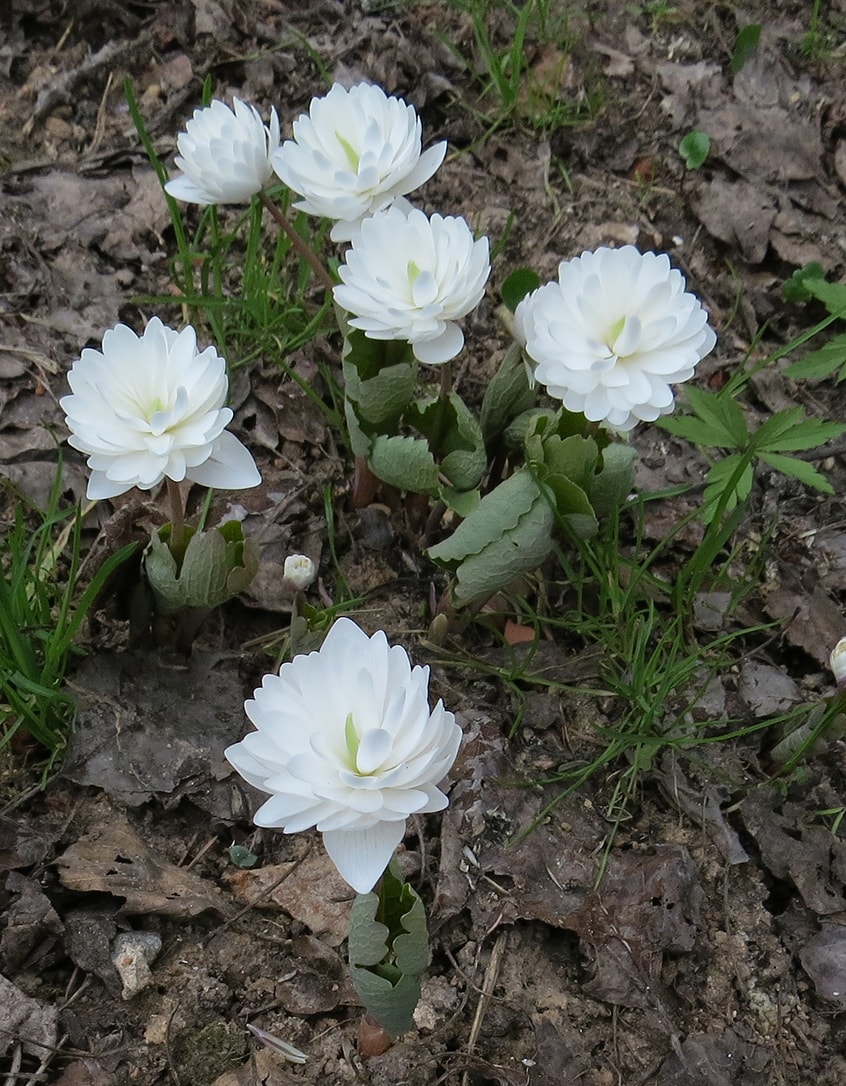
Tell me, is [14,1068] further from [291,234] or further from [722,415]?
[722,415]

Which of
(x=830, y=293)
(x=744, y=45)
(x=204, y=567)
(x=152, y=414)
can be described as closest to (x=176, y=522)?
(x=204, y=567)

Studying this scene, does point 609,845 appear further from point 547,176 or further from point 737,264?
point 547,176

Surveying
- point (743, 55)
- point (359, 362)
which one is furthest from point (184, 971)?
point (743, 55)

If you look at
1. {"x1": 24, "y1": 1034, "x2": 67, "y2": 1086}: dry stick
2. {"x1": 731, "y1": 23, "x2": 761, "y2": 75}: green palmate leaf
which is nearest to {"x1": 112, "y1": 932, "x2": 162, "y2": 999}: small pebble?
{"x1": 24, "y1": 1034, "x2": 67, "y2": 1086}: dry stick

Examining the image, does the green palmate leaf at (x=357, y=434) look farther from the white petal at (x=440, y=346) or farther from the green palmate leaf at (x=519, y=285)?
the green palmate leaf at (x=519, y=285)

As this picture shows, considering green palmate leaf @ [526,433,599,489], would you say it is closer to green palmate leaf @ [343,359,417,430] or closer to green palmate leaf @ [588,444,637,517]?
green palmate leaf @ [588,444,637,517]

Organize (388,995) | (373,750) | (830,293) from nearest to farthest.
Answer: (373,750) < (388,995) < (830,293)

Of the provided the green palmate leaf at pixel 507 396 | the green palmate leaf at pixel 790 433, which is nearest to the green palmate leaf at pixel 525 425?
the green palmate leaf at pixel 507 396
